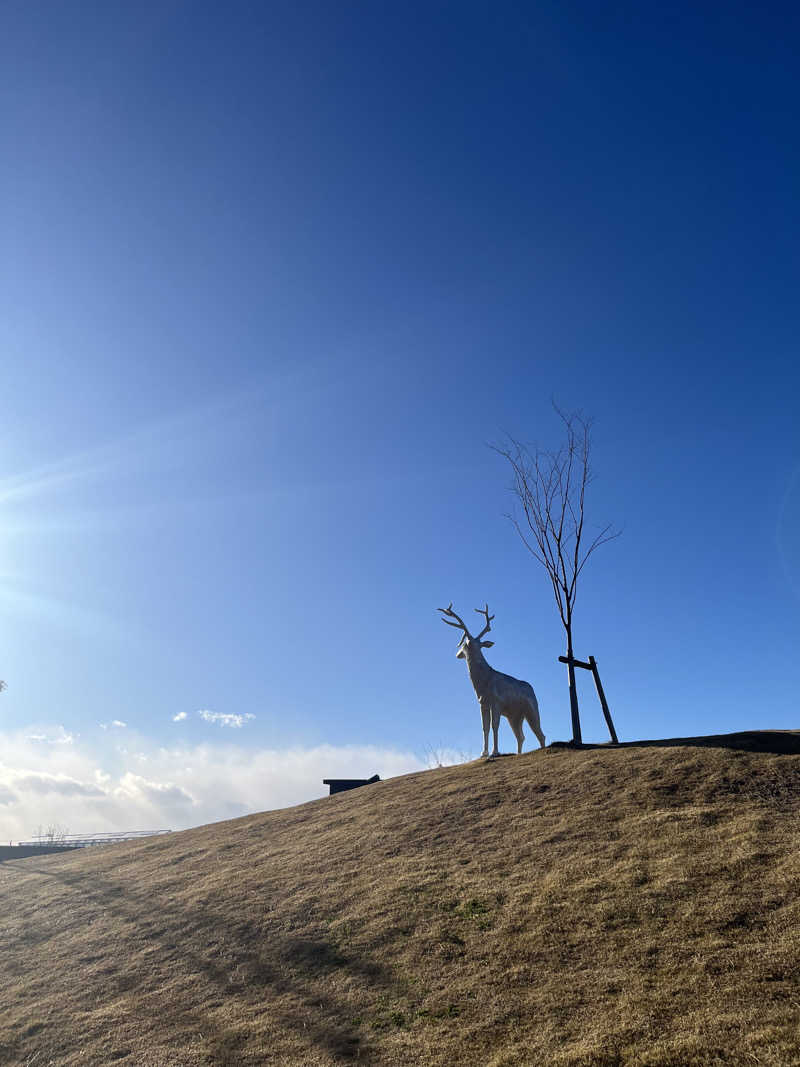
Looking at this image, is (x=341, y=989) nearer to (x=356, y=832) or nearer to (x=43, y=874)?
(x=356, y=832)

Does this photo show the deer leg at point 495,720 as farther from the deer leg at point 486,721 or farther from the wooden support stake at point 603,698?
the wooden support stake at point 603,698

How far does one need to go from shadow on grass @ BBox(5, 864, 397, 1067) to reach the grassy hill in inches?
1.6

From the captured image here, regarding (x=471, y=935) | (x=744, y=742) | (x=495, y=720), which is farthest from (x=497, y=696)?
(x=471, y=935)

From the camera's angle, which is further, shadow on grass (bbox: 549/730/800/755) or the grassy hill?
shadow on grass (bbox: 549/730/800/755)

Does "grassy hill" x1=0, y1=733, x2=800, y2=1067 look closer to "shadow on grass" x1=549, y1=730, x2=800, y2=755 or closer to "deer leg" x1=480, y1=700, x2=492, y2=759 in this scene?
"shadow on grass" x1=549, y1=730, x2=800, y2=755

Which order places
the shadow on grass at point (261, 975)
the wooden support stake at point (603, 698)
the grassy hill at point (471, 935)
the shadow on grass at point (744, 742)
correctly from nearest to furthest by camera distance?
the grassy hill at point (471, 935)
the shadow on grass at point (261, 975)
the shadow on grass at point (744, 742)
the wooden support stake at point (603, 698)

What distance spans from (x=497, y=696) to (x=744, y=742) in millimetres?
7437

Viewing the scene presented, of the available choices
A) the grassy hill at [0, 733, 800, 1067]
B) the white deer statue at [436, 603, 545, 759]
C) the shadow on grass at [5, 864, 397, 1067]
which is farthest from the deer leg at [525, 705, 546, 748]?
the shadow on grass at [5, 864, 397, 1067]

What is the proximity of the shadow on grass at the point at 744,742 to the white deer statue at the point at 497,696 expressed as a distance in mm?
3097

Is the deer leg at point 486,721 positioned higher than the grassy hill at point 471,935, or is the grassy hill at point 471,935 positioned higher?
the deer leg at point 486,721

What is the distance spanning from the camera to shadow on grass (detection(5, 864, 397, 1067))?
29.5 feet

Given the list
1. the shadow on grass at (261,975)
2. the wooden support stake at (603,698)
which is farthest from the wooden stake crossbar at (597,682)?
the shadow on grass at (261,975)

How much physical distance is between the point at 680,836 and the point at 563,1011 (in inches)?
196

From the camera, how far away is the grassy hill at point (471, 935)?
7918 millimetres
